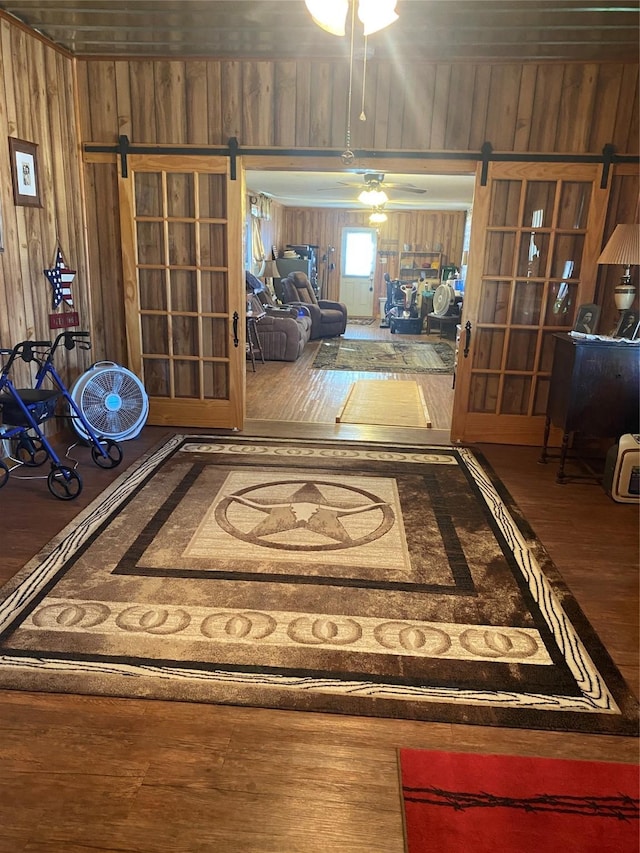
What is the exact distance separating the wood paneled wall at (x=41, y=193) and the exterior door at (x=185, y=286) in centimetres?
37

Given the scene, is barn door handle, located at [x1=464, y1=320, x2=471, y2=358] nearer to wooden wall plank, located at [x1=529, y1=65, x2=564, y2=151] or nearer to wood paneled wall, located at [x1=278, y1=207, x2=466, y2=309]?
wooden wall plank, located at [x1=529, y1=65, x2=564, y2=151]

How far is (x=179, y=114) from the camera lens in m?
4.42

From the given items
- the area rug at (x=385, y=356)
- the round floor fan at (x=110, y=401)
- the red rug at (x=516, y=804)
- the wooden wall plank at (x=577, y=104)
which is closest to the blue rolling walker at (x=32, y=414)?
the round floor fan at (x=110, y=401)

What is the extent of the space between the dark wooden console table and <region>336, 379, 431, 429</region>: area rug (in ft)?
5.09

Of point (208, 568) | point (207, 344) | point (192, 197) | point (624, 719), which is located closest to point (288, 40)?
point (192, 197)

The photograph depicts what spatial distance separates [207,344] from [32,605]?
2.79 m

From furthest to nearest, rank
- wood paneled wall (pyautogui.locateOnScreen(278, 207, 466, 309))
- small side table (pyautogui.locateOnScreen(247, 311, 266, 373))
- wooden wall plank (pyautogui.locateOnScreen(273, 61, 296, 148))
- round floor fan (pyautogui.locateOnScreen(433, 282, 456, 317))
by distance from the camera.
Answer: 1. wood paneled wall (pyautogui.locateOnScreen(278, 207, 466, 309))
2. round floor fan (pyautogui.locateOnScreen(433, 282, 456, 317))
3. small side table (pyautogui.locateOnScreen(247, 311, 266, 373))
4. wooden wall plank (pyautogui.locateOnScreen(273, 61, 296, 148))

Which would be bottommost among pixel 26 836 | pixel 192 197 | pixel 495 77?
pixel 26 836

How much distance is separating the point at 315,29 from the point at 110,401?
2.71m

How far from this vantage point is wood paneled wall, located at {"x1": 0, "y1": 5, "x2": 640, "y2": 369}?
164 inches

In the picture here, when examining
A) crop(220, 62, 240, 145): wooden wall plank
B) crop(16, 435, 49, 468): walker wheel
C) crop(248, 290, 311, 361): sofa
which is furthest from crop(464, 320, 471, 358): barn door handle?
crop(248, 290, 311, 361): sofa

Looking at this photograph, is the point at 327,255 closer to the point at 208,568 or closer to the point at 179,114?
the point at 179,114

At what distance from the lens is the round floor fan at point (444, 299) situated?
34.6 feet

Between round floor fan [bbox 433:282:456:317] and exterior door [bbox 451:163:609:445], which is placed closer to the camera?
exterior door [bbox 451:163:609:445]
